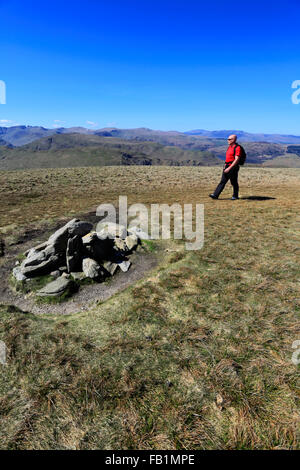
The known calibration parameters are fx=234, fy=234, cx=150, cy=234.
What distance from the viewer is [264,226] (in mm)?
11297

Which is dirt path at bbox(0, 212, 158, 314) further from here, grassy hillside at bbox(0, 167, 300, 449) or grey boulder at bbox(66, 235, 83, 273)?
Result: grey boulder at bbox(66, 235, 83, 273)

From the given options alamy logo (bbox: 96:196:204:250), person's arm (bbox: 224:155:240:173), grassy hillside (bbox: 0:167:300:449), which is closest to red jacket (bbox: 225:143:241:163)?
person's arm (bbox: 224:155:240:173)

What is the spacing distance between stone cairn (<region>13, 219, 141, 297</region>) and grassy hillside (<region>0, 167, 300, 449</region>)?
1.44m

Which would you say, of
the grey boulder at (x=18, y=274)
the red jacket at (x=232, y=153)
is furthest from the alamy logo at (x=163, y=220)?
the grey boulder at (x=18, y=274)

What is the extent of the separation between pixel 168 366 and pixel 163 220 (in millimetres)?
10108

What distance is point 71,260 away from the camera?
328 inches

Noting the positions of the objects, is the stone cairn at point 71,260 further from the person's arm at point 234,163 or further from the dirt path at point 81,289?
the person's arm at point 234,163

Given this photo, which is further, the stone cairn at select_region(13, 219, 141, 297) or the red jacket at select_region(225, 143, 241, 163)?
the red jacket at select_region(225, 143, 241, 163)

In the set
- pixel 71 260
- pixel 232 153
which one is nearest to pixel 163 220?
pixel 232 153

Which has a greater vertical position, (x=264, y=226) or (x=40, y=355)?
(x=264, y=226)

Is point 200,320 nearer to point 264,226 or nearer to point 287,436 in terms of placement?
point 287,436

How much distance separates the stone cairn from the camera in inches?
313
